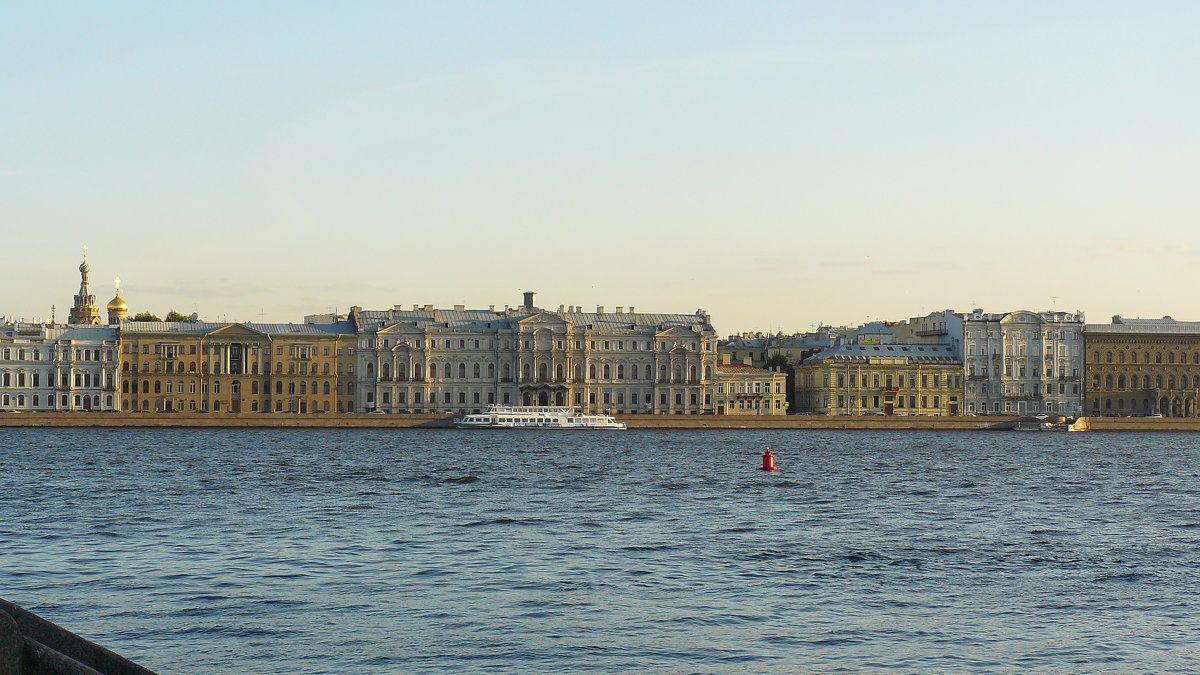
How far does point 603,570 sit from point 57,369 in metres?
73.5

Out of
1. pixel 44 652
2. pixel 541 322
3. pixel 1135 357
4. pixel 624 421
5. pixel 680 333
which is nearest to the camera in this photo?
pixel 44 652

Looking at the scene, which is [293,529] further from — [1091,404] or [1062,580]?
[1091,404]

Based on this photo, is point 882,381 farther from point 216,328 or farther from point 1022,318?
point 216,328

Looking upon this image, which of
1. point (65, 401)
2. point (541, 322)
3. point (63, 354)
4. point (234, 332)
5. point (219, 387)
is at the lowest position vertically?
point (65, 401)

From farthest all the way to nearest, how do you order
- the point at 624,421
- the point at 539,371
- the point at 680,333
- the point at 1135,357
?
the point at 1135,357
the point at 680,333
the point at 539,371
the point at 624,421

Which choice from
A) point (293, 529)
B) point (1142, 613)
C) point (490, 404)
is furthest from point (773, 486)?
point (490, 404)

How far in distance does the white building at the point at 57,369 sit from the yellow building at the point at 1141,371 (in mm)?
56176

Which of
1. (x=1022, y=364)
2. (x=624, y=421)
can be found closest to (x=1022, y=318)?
(x=1022, y=364)

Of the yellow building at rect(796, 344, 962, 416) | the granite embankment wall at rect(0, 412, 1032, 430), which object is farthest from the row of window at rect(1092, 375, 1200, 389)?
the granite embankment wall at rect(0, 412, 1032, 430)

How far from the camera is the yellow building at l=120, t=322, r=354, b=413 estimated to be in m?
88.6

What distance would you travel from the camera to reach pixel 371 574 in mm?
18609

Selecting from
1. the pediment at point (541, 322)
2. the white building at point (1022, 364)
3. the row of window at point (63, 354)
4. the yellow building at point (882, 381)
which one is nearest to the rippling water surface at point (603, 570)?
the row of window at point (63, 354)

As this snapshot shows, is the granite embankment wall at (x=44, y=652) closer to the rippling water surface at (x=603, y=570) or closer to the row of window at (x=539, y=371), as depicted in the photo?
the rippling water surface at (x=603, y=570)

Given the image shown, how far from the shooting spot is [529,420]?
278 ft
